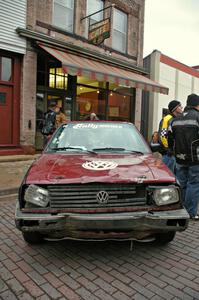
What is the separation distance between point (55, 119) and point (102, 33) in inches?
176

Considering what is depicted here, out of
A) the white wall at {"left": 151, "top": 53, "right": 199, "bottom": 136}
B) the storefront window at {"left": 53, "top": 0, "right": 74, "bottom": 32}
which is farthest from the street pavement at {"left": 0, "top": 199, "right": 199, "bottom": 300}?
the white wall at {"left": 151, "top": 53, "right": 199, "bottom": 136}

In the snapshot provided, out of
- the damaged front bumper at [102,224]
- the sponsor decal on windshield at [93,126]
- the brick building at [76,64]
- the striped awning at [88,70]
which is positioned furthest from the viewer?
the brick building at [76,64]

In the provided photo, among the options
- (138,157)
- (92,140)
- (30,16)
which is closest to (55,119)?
(30,16)

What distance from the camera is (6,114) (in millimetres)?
9539

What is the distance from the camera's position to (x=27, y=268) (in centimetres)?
288

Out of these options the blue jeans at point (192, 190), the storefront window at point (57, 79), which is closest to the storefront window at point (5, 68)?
the storefront window at point (57, 79)

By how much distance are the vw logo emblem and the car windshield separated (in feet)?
3.47

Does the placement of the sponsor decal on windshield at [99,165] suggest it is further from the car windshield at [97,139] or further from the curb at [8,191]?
the curb at [8,191]

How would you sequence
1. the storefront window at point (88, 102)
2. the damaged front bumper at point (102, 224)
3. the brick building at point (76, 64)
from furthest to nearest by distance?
the storefront window at point (88, 102), the brick building at point (76, 64), the damaged front bumper at point (102, 224)

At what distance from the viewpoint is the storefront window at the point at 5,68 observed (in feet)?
30.7

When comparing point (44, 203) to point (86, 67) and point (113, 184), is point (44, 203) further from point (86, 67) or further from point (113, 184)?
point (86, 67)

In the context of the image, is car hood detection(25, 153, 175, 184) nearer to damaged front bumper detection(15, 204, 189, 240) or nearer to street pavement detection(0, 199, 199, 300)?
damaged front bumper detection(15, 204, 189, 240)

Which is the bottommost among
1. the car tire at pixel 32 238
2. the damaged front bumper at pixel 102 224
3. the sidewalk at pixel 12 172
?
the car tire at pixel 32 238

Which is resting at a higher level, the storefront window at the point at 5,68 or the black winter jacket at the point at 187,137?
the storefront window at the point at 5,68
